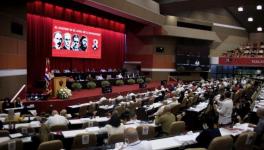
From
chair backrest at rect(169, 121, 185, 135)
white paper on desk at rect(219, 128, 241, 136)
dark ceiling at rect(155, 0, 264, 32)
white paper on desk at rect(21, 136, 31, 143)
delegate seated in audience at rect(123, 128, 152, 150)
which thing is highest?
dark ceiling at rect(155, 0, 264, 32)

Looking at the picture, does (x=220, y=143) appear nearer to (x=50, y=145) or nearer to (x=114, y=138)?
(x=114, y=138)

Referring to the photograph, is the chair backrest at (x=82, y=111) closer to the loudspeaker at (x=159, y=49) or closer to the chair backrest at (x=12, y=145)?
the chair backrest at (x=12, y=145)

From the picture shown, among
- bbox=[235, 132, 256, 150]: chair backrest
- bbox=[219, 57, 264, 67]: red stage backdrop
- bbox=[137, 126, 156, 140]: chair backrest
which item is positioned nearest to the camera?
A: bbox=[235, 132, 256, 150]: chair backrest

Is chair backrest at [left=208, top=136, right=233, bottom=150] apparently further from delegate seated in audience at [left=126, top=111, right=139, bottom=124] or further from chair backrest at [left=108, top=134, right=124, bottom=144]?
delegate seated in audience at [left=126, top=111, right=139, bottom=124]

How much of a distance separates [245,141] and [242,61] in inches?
925

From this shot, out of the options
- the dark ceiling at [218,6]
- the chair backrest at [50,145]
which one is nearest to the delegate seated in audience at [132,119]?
the chair backrest at [50,145]

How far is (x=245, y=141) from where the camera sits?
17.9 feet

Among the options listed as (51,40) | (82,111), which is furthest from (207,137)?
(51,40)

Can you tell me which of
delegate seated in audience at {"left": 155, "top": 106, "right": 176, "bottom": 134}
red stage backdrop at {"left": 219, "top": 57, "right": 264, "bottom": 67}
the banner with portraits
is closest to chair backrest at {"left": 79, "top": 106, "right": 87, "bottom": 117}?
delegate seated in audience at {"left": 155, "top": 106, "right": 176, "bottom": 134}

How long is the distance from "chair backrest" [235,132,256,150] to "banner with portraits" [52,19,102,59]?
13.6 m

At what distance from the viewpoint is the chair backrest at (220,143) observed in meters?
4.70

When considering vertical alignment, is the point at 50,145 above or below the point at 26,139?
above

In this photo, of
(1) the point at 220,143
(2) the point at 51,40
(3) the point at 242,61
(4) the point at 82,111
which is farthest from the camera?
(3) the point at 242,61

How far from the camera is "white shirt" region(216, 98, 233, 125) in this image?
8.83m
